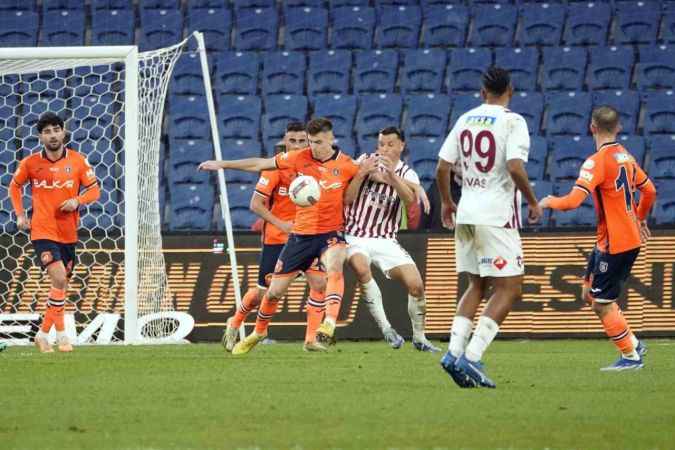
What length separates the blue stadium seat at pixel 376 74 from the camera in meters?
21.2

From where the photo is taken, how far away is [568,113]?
2045cm

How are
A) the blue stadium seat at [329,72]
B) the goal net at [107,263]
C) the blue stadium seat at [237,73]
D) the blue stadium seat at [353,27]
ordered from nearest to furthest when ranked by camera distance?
the goal net at [107,263] < the blue stadium seat at [329,72] < the blue stadium seat at [237,73] < the blue stadium seat at [353,27]

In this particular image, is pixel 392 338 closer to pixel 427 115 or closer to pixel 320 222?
pixel 320 222

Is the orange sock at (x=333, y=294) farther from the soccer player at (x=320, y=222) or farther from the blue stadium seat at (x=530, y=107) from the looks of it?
the blue stadium seat at (x=530, y=107)

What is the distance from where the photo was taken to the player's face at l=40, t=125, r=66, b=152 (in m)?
13.4

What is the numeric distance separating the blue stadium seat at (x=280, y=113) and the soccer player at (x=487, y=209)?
37.4ft

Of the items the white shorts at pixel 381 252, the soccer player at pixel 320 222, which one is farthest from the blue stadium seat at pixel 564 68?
the soccer player at pixel 320 222

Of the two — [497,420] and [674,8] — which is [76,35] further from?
[497,420]

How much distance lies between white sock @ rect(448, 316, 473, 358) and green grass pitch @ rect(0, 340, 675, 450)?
239 millimetres

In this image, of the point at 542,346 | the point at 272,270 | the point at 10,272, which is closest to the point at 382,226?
the point at 272,270

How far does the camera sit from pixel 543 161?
19391 mm

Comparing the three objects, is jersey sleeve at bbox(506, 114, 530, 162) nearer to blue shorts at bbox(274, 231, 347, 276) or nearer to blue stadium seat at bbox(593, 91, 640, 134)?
blue shorts at bbox(274, 231, 347, 276)

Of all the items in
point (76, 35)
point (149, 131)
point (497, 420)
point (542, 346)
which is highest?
point (76, 35)

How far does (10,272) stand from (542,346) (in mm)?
6054
